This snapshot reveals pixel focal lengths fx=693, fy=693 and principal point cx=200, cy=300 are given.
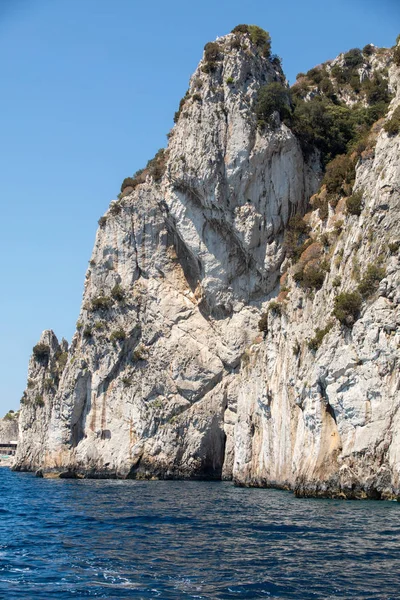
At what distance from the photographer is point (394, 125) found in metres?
35.8

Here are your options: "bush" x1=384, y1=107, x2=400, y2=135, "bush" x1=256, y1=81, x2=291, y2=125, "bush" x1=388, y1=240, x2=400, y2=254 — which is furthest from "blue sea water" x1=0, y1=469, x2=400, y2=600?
"bush" x1=256, y1=81, x2=291, y2=125

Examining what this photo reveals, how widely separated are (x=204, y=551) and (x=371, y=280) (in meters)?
17.9

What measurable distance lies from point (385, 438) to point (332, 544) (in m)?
12.0

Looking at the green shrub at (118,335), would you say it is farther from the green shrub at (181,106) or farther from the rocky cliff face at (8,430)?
the rocky cliff face at (8,430)

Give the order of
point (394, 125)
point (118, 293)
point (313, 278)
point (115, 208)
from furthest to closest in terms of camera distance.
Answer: point (115, 208) < point (118, 293) < point (313, 278) < point (394, 125)

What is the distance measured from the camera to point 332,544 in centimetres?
1864

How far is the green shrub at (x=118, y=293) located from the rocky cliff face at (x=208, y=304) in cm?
11

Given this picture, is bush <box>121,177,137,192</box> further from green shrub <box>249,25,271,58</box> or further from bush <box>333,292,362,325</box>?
bush <box>333,292,362,325</box>

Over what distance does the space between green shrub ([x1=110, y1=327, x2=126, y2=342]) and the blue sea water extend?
31066 mm

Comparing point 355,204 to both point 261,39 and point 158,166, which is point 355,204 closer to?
point 158,166

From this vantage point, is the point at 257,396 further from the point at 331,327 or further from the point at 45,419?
the point at 45,419

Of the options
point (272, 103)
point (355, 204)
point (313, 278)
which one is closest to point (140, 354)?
point (313, 278)

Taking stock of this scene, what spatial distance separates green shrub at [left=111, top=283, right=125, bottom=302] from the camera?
62.2 metres

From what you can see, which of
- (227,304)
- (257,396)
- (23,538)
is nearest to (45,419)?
(227,304)
